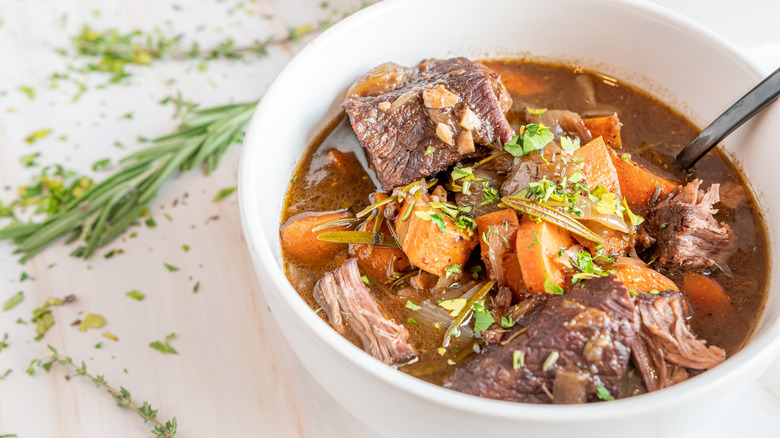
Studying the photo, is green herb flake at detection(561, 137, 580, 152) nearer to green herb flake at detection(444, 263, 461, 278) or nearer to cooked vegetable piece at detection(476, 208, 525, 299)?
cooked vegetable piece at detection(476, 208, 525, 299)

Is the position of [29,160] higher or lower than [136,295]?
higher

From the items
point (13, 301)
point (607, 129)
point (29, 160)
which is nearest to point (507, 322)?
point (607, 129)

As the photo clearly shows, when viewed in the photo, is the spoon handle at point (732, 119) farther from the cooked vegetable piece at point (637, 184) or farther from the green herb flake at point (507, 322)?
the green herb flake at point (507, 322)

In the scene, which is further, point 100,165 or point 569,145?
point 100,165

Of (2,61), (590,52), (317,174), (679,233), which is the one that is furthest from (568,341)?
(2,61)

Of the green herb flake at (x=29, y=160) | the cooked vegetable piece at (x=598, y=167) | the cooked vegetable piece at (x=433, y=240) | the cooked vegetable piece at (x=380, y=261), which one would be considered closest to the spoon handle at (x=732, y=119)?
the cooked vegetable piece at (x=598, y=167)

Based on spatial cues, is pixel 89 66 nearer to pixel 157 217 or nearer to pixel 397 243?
pixel 157 217

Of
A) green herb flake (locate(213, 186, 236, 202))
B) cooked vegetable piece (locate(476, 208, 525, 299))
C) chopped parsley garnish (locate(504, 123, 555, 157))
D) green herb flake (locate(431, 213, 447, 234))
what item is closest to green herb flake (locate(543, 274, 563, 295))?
cooked vegetable piece (locate(476, 208, 525, 299))

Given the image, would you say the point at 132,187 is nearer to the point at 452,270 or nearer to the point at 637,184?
the point at 452,270
